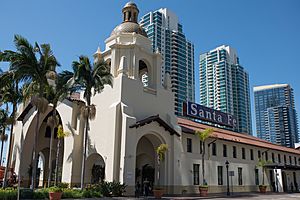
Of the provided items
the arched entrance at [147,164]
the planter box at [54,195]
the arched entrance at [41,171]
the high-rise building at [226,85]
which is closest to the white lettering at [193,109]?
the arched entrance at [147,164]

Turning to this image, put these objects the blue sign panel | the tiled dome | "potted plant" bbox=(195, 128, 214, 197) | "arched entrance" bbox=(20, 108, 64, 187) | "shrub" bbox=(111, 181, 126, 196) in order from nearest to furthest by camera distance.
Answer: "shrub" bbox=(111, 181, 126, 196) → "potted plant" bbox=(195, 128, 214, 197) → the tiled dome → "arched entrance" bbox=(20, 108, 64, 187) → the blue sign panel

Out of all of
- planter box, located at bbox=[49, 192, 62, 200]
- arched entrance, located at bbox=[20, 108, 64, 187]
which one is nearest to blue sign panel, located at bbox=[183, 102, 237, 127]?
arched entrance, located at bbox=[20, 108, 64, 187]

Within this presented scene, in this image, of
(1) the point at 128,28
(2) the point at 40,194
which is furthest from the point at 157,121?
(2) the point at 40,194

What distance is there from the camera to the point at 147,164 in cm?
3086

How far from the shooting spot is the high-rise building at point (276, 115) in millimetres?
105188

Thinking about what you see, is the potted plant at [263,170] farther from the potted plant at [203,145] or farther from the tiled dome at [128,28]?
the tiled dome at [128,28]

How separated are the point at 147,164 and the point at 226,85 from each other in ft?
252

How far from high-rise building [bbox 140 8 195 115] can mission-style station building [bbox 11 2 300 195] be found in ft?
206

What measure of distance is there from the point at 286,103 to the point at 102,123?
331 ft

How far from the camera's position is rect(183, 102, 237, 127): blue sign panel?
38216 millimetres

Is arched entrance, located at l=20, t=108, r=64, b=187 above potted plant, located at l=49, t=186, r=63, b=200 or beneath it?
above

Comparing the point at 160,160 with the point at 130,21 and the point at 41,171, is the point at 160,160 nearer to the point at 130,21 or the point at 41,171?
the point at 130,21

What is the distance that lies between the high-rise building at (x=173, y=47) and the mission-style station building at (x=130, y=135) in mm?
62691

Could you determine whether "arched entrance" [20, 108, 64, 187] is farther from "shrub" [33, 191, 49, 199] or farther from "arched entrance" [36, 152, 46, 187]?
"shrub" [33, 191, 49, 199]
